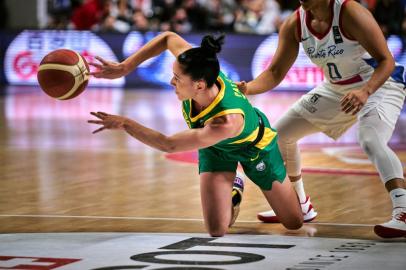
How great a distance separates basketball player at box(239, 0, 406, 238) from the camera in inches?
254

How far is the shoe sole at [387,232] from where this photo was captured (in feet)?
20.8

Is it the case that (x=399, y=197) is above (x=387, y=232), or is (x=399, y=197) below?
above

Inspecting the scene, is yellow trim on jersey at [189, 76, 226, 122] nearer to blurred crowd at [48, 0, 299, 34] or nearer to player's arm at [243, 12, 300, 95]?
player's arm at [243, 12, 300, 95]

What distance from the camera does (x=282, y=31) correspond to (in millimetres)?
7094

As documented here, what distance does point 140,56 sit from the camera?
682 cm

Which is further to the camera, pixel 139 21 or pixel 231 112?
pixel 139 21

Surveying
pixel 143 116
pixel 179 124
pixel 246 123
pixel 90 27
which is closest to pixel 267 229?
pixel 246 123

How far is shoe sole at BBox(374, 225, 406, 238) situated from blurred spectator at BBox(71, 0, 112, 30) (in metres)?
14.0

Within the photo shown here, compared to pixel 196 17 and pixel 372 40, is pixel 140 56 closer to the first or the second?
pixel 372 40

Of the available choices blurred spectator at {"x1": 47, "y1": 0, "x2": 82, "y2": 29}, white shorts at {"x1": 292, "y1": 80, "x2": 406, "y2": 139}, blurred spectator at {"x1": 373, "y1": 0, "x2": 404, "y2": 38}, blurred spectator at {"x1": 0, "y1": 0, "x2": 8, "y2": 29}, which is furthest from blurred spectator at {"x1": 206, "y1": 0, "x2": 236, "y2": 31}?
white shorts at {"x1": 292, "y1": 80, "x2": 406, "y2": 139}

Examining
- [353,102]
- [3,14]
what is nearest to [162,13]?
[3,14]

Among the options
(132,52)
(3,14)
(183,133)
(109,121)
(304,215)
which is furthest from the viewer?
(3,14)

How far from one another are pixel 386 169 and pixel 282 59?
3.98ft

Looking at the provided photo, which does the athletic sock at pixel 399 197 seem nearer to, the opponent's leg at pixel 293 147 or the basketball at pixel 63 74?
the opponent's leg at pixel 293 147
